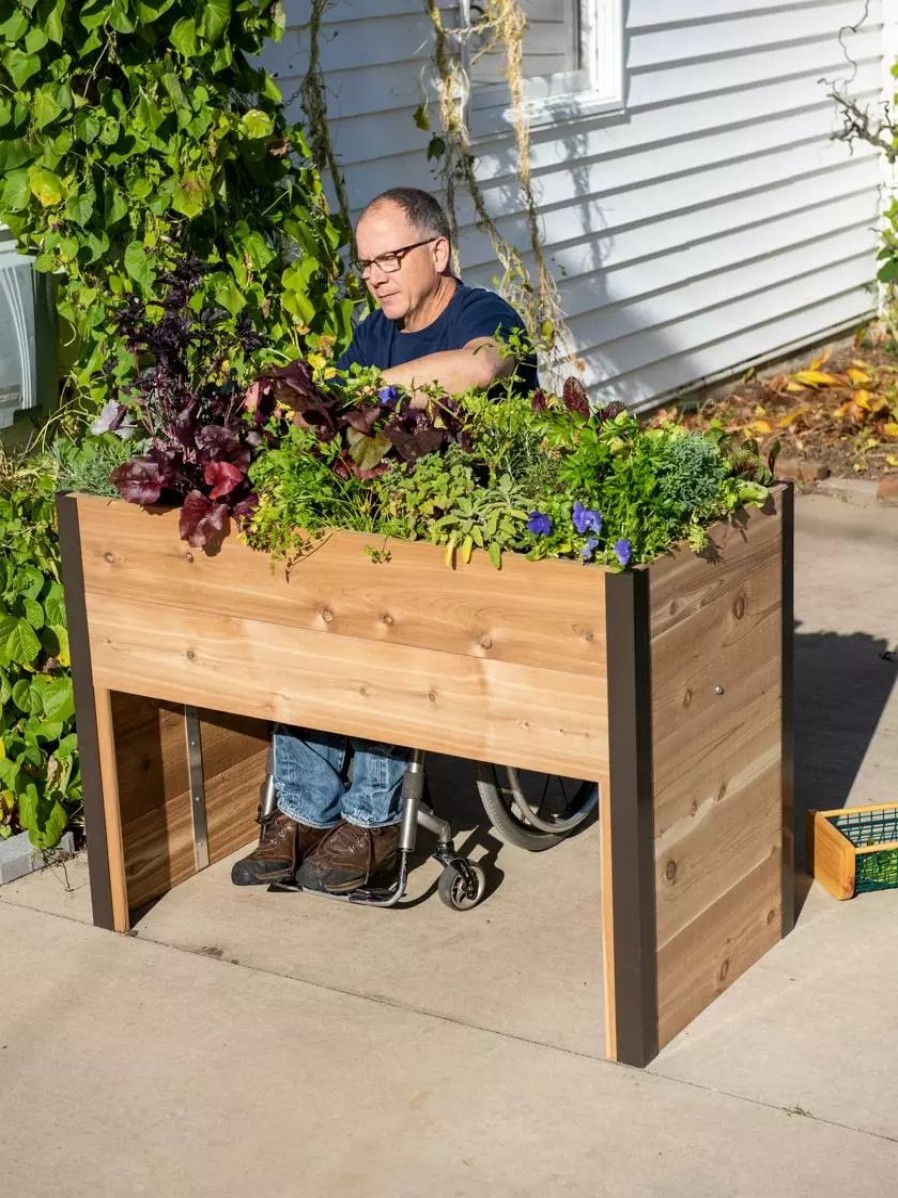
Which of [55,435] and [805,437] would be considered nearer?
[55,435]

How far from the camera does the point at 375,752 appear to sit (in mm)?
3945

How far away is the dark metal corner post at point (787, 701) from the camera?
3519 mm

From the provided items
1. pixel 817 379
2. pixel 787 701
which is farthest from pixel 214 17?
pixel 817 379

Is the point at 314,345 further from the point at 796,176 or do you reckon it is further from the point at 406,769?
the point at 796,176

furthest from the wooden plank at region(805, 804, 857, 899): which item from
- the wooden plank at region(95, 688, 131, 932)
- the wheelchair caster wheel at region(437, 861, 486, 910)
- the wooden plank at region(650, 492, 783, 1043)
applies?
the wooden plank at region(95, 688, 131, 932)

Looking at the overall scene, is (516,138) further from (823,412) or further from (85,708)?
(85,708)

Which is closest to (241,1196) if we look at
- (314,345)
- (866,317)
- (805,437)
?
(314,345)

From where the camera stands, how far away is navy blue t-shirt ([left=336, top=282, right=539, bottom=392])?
4.04 metres

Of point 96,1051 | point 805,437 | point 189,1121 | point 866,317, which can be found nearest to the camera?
point 189,1121

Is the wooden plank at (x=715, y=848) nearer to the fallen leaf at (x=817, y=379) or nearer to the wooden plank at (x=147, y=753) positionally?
the wooden plank at (x=147, y=753)

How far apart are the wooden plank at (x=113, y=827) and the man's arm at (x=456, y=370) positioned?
3.26ft

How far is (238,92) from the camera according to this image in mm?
4617

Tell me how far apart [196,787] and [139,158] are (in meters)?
1.61

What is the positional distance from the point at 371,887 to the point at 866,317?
271 inches
